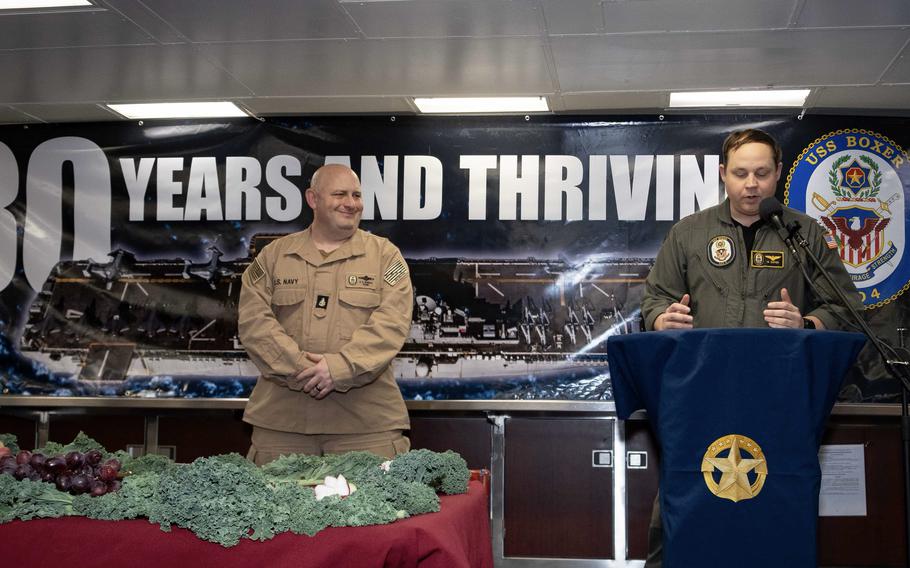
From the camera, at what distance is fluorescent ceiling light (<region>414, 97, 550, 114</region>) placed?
577 centimetres

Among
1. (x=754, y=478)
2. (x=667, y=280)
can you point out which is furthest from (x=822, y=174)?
(x=754, y=478)

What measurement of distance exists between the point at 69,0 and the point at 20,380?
2.91 metres

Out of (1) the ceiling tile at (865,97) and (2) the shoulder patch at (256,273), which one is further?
(1) the ceiling tile at (865,97)

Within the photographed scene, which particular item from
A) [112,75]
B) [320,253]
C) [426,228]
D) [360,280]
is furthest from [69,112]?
[360,280]

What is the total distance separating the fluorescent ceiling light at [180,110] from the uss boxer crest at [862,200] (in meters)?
3.37

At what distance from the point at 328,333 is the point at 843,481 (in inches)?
127

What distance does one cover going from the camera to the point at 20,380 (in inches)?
248

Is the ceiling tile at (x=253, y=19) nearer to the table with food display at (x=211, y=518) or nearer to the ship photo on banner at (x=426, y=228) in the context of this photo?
the ship photo on banner at (x=426, y=228)

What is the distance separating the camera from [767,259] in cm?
325

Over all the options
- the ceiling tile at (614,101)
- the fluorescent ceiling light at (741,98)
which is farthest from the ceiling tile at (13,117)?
the fluorescent ceiling light at (741,98)

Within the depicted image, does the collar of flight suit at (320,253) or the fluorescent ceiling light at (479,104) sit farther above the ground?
the fluorescent ceiling light at (479,104)

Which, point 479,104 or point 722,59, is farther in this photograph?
point 479,104

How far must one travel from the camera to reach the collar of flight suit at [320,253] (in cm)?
416

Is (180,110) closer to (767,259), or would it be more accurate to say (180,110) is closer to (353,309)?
(353,309)
